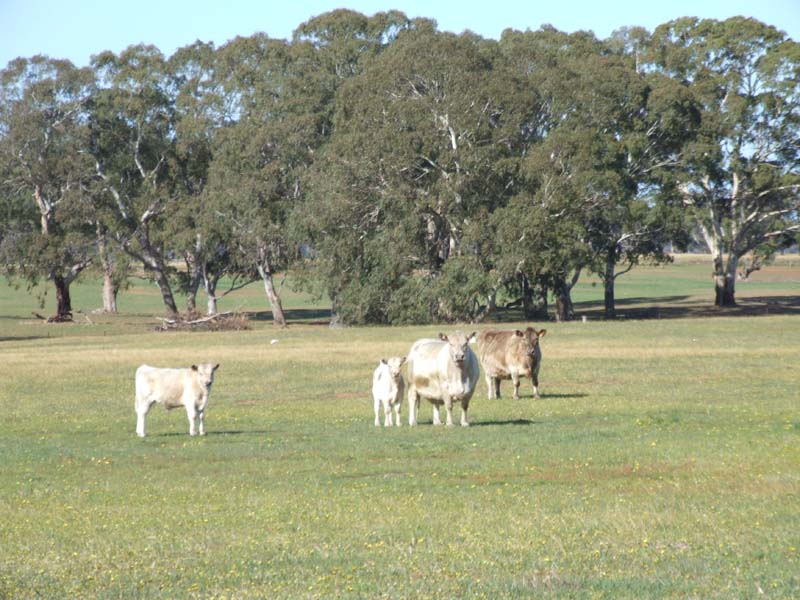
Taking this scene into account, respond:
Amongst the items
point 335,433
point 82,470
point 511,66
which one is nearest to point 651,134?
point 511,66

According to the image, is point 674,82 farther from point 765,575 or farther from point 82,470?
point 765,575

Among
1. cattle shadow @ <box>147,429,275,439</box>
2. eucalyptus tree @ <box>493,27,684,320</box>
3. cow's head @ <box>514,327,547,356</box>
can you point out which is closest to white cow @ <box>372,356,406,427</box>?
cattle shadow @ <box>147,429,275,439</box>

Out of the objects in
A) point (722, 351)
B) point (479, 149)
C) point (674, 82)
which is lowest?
point (722, 351)

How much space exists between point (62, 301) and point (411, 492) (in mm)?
67125

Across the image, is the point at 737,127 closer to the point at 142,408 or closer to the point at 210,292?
the point at 210,292

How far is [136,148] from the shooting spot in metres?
77.2

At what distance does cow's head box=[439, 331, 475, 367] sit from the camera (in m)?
21.5

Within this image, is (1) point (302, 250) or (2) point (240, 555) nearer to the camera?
(2) point (240, 555)

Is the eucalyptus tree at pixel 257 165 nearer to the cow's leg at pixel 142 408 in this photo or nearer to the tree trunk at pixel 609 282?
the tree trunk at pixel 609 282

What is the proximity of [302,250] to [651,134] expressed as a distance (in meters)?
22.4

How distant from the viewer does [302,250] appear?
7325cm

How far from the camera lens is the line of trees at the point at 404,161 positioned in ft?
216

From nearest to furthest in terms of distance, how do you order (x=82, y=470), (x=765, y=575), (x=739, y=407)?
(x=765, y=575)
(x=82, y=470)
(x=739, y=407)

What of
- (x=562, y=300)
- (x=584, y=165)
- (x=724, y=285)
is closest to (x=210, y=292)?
(x=562, y=300)
